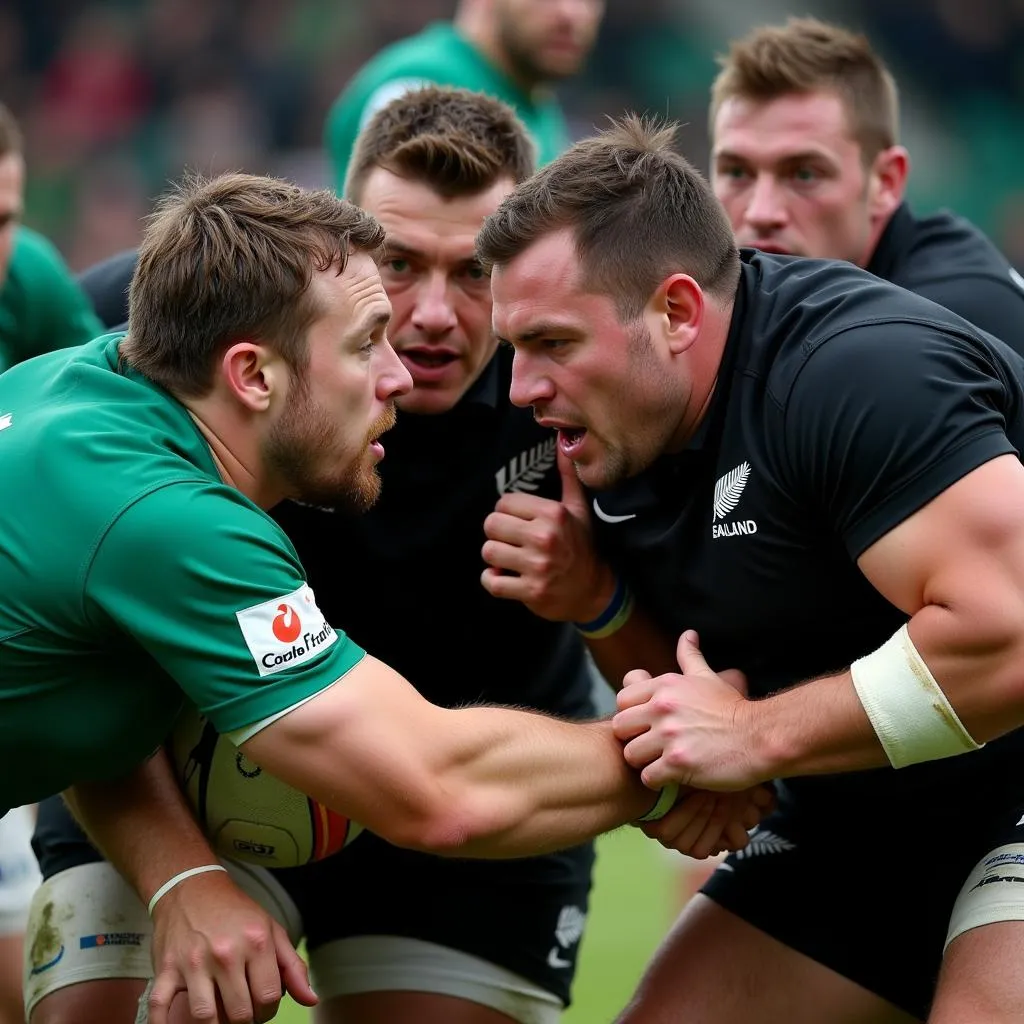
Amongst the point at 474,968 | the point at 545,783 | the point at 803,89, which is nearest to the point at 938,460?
the point at 545,783

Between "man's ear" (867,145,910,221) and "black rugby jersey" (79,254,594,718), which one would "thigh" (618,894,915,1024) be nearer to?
"black rugby jersey" (79,254,594,718)

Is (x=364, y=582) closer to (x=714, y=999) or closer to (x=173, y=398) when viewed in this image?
(x=173, y=398)

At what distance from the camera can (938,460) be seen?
10.9 ft

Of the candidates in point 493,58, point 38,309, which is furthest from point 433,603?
point 493,58

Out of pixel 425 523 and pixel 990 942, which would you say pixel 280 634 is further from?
pixel 990 942

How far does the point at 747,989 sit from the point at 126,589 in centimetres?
198

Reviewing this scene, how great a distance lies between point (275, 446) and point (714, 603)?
43.0 inches

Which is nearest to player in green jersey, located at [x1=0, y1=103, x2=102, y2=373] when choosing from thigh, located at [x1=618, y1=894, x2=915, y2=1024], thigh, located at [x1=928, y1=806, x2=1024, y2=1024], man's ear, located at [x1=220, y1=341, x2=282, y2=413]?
man's ear, located at [x1=220, y1=341, x2=282, y2=413]

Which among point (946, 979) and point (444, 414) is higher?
point (444, 414)

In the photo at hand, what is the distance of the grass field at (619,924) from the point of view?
20.8ft

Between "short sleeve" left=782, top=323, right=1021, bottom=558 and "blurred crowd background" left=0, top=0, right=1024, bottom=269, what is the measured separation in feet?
40.4

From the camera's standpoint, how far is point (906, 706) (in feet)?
11.3

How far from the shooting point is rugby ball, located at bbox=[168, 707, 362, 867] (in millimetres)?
3832

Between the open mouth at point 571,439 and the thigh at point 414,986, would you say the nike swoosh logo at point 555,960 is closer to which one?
the thigh at point 414,986
